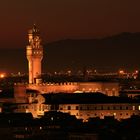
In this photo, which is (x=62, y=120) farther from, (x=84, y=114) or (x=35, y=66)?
(x=35, y=66)

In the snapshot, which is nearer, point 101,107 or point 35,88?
point 101,107

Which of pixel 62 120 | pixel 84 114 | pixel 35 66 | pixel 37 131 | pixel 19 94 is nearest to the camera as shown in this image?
pixel 37 131

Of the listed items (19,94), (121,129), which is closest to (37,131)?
(121,129)

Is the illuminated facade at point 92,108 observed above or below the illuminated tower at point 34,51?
below

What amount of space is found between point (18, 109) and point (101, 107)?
733cm

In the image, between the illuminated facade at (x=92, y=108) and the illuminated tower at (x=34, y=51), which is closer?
the illuminated facade at (x=92, y=108)

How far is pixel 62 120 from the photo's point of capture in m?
82.4

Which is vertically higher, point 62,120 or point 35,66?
point 35,66

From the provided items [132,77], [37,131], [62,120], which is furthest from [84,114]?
[132,77]

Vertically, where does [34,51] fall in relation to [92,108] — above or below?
above

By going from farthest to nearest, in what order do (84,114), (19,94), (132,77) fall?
(132,77)
(19,94)
(84,114)

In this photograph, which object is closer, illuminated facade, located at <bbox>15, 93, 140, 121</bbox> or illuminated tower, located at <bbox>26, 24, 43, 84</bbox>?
illuminated facade, located at <bbox>15, 93, 140, 121</bbox>

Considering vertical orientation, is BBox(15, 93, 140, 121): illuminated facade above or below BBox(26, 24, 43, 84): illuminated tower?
below

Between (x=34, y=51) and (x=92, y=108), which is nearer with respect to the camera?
(x=92, y=108)
